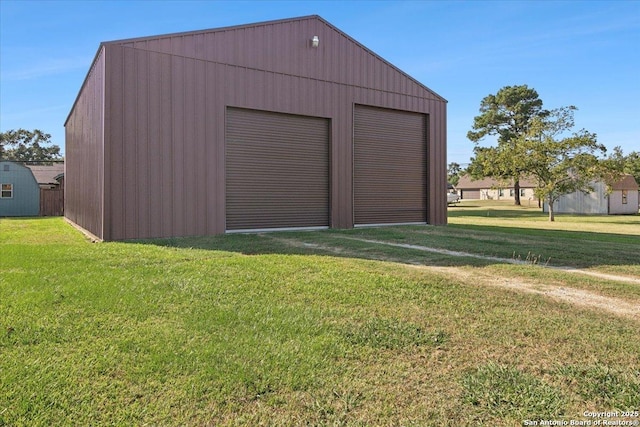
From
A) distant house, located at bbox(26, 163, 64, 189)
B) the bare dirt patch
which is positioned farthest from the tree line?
distant house, located at bbox(26, 163, 64, 189)

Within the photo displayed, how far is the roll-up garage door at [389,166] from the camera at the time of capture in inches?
496

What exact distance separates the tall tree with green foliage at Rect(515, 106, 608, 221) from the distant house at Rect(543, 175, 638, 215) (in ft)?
29.2

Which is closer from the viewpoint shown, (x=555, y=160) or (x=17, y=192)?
(x=555, y=160)

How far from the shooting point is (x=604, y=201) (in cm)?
2991

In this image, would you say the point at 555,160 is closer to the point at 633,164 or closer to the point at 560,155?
the point at 560,155

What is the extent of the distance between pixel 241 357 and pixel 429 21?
40.0ft

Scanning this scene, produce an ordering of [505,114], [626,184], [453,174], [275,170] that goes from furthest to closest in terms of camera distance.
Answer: [453,174], [505,114], [626,184], [275,170]

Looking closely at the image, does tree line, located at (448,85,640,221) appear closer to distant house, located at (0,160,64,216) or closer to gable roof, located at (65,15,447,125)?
gable roof, located at (65,15,447,125)

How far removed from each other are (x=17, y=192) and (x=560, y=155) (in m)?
30.2

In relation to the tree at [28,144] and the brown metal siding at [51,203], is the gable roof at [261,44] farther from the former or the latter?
the tree at [28,144]

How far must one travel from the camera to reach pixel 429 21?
12.4 metres

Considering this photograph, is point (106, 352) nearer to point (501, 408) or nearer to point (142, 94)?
point (501, 408)

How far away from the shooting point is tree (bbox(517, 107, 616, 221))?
20.8m

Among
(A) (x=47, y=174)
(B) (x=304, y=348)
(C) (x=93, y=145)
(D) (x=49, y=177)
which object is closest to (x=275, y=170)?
(C) (x=93, y=145)
